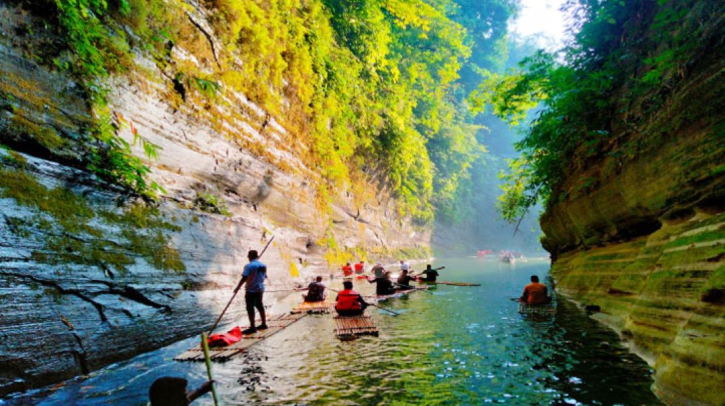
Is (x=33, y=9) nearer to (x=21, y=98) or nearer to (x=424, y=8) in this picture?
(x=21, y=98)

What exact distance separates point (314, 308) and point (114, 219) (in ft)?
18.8

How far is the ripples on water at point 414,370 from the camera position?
451cm

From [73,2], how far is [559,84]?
37.7 ft

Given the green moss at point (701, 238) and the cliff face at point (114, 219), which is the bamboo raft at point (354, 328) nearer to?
the cliff face at point (114, 219)

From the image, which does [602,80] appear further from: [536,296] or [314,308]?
[314,308]

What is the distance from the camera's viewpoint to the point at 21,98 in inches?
199

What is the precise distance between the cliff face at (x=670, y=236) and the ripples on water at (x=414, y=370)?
59cm

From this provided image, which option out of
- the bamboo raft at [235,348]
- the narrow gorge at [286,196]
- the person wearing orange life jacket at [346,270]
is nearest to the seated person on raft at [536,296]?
the narrow gorge at [286,196]

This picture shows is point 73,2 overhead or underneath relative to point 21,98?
overhead

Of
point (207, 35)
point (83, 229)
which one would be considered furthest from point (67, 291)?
point (207, 35)

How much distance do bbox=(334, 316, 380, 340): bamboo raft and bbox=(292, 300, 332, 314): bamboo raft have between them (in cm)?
135

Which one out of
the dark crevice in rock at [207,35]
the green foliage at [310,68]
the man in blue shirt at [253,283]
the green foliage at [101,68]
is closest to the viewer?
the green foliage at [101,68]

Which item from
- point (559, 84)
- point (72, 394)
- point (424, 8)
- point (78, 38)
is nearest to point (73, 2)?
point (78, 38)

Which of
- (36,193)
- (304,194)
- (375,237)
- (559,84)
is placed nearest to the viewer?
(36,193)
